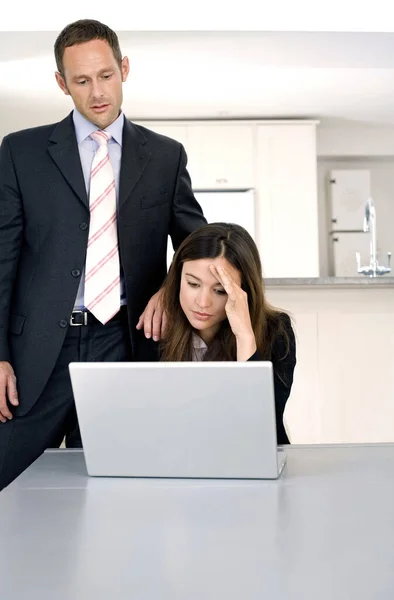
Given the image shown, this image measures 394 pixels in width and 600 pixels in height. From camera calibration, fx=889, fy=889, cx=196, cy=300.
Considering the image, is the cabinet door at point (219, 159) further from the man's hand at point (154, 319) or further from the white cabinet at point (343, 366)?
the man's hand at point (154, 319)

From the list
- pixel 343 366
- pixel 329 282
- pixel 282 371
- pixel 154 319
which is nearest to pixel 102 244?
pixel 154 319

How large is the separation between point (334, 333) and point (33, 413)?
6.62 ft

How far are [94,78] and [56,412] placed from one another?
73 cm

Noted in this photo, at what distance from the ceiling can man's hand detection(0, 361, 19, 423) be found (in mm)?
4027

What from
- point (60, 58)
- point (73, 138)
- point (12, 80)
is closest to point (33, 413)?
point (73, 138)

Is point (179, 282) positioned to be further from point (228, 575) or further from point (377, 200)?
point (377, 200)

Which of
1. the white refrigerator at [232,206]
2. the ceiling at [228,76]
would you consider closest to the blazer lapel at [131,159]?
the ceiling at [228,76]

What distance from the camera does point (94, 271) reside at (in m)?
1.96

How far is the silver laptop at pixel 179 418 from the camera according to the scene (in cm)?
128

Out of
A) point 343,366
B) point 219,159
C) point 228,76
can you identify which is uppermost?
point 228,76

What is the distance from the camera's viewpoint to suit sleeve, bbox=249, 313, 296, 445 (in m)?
1.81

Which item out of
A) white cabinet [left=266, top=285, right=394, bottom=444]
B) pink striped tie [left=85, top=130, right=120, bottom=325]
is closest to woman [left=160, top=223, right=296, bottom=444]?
pink striped tie [left=85, top=130, right=120, bottom=325]

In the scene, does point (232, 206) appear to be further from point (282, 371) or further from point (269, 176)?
point (282, 371)

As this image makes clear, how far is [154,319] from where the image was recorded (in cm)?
194
